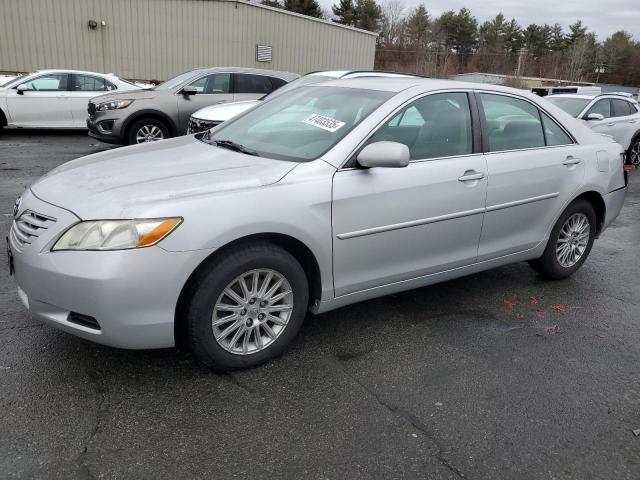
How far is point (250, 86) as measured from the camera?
11422 mm

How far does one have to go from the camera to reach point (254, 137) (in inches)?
153

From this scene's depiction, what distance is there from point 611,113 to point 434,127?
32.4 feet

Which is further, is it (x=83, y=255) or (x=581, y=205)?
(x=581, y=205)

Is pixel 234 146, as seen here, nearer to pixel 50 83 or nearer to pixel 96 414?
pixel 96 414

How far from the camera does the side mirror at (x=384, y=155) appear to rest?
127 inches

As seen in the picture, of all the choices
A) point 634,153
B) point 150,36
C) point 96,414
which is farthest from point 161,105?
point 150,36

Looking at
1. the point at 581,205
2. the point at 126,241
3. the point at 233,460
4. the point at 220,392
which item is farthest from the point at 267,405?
the point at 581,205

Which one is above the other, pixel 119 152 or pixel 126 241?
pixel 119 152

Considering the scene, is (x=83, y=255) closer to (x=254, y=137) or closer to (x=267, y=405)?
(x=267, y=405)

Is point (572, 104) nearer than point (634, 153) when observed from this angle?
Yes

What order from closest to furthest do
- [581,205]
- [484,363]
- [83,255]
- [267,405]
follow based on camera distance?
1. [83,255]
2. [267,405]
3. [484,363]
4. [581,205]

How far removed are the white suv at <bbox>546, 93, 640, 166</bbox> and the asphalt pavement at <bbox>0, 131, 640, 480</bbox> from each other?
832 cm

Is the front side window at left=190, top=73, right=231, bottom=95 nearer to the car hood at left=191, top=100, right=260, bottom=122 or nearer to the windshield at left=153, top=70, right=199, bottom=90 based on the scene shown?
the windshield at left=153, top=70, right=199, bottom=90

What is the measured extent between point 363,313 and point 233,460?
181 cm
